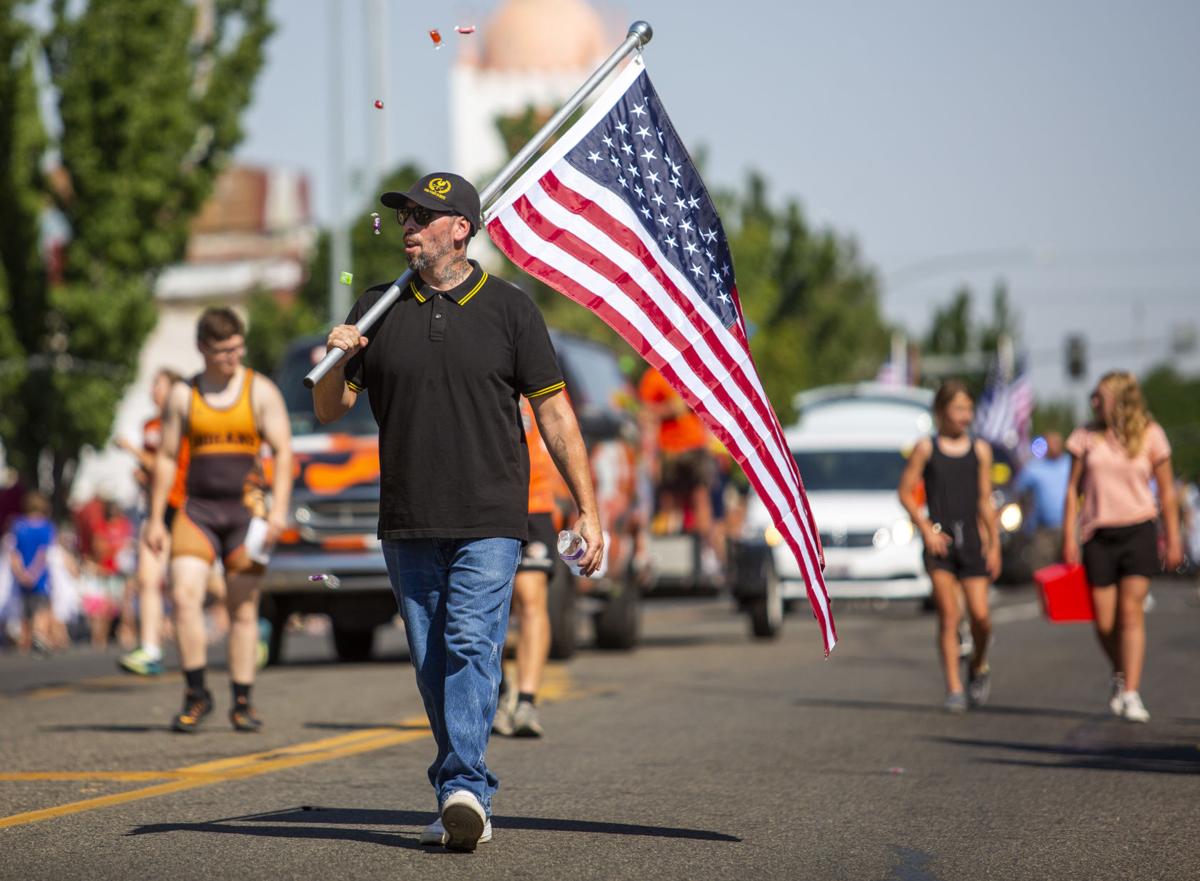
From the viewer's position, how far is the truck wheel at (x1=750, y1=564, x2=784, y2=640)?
64.4ft

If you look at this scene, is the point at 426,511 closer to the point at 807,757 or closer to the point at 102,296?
the point at 807,757

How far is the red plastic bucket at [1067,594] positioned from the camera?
11961mm

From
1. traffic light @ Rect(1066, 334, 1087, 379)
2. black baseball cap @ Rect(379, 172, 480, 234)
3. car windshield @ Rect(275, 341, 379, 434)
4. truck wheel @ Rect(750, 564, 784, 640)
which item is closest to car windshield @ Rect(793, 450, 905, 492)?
truck wheel @ Rect(750, 564, 784, 640)

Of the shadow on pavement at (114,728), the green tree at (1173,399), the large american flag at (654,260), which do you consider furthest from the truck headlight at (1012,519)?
the green tree at (1173,399)

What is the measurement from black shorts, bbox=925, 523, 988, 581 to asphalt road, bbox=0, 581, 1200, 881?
82 centimetres

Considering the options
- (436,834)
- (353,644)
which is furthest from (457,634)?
(353,644)

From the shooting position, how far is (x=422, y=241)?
6.80 m

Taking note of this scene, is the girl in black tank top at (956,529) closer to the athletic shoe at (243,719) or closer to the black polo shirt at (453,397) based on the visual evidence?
the athletic shoe at (243,719)

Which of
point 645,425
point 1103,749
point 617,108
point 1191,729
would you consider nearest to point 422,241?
point 617,108

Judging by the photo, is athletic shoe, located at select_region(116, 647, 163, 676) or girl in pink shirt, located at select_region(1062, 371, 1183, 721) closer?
girl in pink shirt, located at select_region(1062, 371, 1183, 721)

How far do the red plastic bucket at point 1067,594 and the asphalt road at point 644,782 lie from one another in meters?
0.61

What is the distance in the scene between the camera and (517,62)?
92938mm

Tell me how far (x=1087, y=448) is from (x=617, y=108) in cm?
516

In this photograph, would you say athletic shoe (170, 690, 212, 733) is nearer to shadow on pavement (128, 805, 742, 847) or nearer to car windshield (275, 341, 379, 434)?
shadow on pavement (128, 805, 742, 847)
